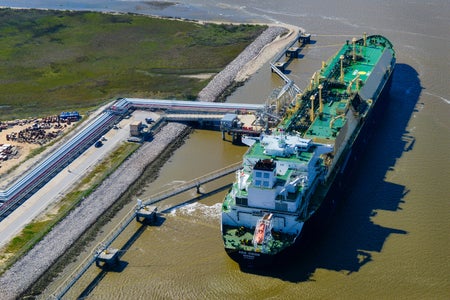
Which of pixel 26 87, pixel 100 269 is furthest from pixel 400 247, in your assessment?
pixel 26 87

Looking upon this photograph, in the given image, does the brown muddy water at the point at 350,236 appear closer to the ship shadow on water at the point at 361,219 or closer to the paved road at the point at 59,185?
the ship shadow on water at the point at 361,219

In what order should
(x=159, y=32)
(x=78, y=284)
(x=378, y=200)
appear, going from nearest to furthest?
(x=78, y=284), (x=378, y=200), (x=159, y=32)

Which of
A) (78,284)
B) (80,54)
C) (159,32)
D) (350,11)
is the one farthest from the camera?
(350,11)

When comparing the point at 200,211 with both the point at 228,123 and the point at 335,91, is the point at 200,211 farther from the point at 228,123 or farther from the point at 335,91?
the point at 335,91

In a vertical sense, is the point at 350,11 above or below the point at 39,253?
above

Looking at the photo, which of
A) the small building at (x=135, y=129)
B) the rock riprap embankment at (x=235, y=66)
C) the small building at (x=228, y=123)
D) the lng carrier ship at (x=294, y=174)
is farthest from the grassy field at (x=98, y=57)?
the lng carrier ship at (x=294, y=174)

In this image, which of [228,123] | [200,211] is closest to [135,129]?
[228,123]

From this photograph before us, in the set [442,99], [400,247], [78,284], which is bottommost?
[78,284]

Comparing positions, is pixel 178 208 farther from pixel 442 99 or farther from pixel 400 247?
pixel 442 99
